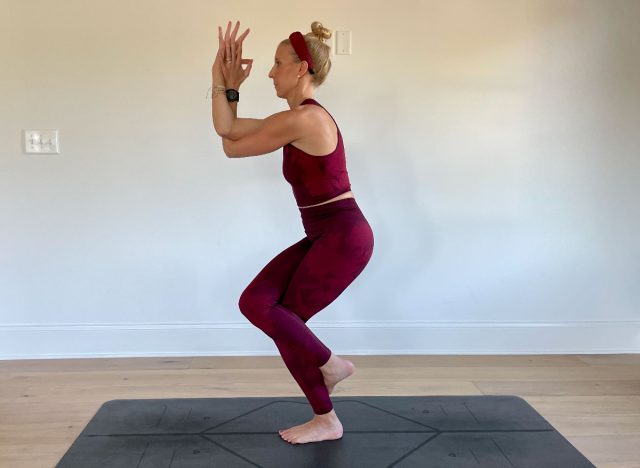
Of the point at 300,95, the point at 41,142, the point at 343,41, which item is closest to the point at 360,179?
the point at 343,41

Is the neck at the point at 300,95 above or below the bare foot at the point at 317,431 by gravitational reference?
above

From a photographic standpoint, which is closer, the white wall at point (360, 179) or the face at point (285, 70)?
the face at point (285, 70)

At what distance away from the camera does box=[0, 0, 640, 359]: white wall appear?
2.81 m

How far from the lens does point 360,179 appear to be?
291 cm

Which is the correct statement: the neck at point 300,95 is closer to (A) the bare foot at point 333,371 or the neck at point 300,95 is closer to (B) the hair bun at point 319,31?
(B) the hair bun at point 319,31

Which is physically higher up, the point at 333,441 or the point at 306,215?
the point at 306,215

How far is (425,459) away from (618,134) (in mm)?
2057

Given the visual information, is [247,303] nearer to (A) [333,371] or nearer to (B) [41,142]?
(A) [333,371]

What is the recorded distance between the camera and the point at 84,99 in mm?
2816

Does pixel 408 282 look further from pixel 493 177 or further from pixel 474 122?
pixel 474 122

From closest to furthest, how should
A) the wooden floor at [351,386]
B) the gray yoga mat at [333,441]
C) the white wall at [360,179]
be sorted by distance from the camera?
the gray yoga mat at [333,441]
the wooden floor at [351,386]
the white wall at [360,179]

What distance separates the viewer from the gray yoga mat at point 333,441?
177 cm

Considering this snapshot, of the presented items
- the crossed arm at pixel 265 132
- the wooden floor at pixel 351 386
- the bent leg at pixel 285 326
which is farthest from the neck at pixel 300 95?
the wooden floor at pixel 351 386

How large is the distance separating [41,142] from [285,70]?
156cm
